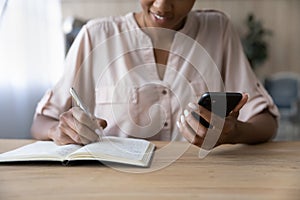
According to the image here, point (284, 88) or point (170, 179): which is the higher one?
point (170, 179)

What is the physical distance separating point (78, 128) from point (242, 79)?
0.49m

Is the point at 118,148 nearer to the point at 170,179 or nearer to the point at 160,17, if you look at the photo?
the point at 170,179

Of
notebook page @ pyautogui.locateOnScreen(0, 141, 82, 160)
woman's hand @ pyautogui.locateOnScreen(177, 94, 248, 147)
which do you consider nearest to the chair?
woman's hand @ pyautogui.locateOnScreen(177, 94, 248, 147)

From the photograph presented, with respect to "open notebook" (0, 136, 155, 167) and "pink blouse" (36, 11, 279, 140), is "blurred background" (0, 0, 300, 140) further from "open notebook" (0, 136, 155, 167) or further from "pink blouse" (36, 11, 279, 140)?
"open notebook" (0, 136, 155, 167)

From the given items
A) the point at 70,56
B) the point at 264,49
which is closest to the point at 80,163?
the point at 70,56

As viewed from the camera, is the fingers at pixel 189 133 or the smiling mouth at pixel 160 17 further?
the smiling mouth at pixel 160 17

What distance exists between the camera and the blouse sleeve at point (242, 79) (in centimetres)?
98

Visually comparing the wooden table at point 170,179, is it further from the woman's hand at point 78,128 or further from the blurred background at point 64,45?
the blurred background at point 64,45

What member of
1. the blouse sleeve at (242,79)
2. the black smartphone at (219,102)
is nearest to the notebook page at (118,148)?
the black smartphone at (219,102)

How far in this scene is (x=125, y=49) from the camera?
1100 mm

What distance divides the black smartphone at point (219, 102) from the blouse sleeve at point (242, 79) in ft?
0.87

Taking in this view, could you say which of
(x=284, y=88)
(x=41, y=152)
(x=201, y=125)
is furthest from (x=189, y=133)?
(x=284, y=88)

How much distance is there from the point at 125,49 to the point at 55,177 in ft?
1.87

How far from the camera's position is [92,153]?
0.67 metres
